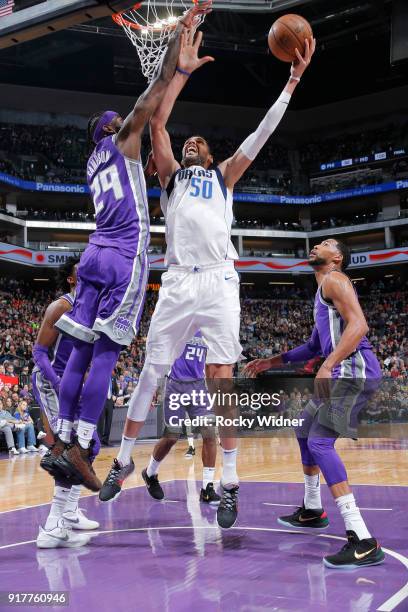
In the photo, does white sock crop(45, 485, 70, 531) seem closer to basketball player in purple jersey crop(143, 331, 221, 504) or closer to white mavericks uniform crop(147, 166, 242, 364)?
white mavericks uniform crop(147, 166, 242, 364)

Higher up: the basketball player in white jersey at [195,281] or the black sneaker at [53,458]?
the basketball player in white jersey at [195,281]

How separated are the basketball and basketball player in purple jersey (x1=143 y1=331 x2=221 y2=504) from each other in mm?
2835

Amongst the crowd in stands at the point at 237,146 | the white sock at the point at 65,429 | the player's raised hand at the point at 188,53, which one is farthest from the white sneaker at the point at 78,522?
the crowd in stands at the point at 237,146

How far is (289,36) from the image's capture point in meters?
4.95

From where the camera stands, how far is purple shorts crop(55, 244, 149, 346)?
421cm

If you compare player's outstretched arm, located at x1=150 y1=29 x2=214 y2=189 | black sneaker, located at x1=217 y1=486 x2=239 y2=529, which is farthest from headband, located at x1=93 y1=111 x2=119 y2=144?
black sneaker, located at x1=217 y1=486 x2=239 y2=529

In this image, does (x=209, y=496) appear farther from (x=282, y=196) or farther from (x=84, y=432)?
(x=282, y=196)

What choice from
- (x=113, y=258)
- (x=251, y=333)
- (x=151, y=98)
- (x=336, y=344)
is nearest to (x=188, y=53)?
(x=151, y=98)

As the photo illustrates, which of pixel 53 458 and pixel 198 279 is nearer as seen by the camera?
pixel 53 458

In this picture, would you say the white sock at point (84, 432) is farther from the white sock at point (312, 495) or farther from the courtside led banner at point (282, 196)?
the courtside led banner at point (282, 196)

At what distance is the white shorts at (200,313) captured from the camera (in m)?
4.50

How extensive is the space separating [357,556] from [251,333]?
25288 mm

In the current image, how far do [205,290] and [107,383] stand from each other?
3.11 feet

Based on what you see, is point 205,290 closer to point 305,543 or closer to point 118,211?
point 118,211
